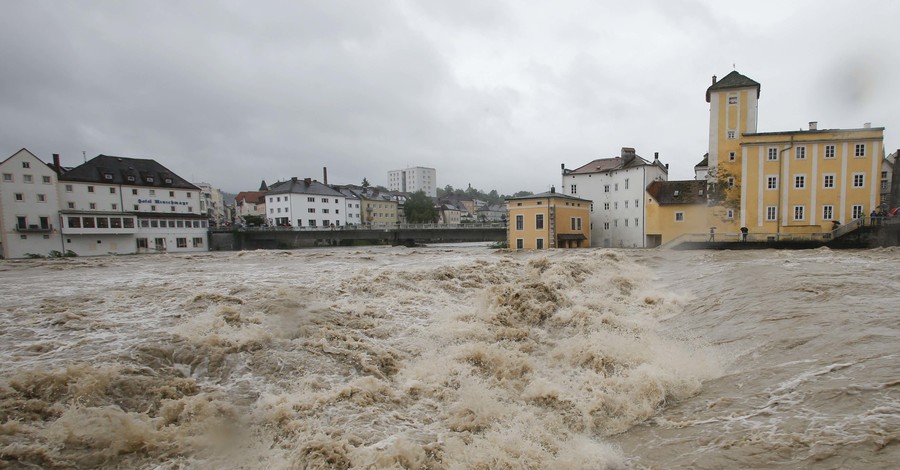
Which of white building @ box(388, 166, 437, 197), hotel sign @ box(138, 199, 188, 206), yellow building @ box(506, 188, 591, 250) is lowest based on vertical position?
yellow building @ box(506, 188, 591, 250)

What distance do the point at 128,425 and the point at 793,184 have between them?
39301 mm

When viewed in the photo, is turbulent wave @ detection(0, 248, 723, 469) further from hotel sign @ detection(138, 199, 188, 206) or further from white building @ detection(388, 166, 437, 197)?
white building @ detection(388, 166, 437, 197)

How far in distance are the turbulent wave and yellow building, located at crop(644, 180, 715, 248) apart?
28.5m

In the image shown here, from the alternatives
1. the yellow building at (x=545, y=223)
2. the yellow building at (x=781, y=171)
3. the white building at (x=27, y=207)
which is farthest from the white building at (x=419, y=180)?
the yellow building at (x=781, y=171)

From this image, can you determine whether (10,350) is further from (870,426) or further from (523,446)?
(870,426)

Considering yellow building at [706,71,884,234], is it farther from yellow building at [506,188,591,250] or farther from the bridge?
the bridge

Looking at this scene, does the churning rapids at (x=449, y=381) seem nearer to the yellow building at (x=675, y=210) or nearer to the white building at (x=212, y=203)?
the yellow building at (x=675, y=210)

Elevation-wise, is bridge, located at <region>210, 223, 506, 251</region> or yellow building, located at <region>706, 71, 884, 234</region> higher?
yellow building, located at <region>706, 71, 884, 234</region>

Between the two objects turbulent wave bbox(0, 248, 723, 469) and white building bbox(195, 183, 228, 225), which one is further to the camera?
white building bbox(195, 183, 228, 225)

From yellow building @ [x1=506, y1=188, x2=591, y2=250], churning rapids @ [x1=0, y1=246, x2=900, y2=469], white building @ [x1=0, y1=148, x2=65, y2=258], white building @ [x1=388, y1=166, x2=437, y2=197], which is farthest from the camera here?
white building @ [x1=388, y1=166, x2=437, y2=197]

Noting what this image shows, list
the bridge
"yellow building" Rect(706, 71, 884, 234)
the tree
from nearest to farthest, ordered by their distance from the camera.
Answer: "yellow building" Rect(706, 71, 884, 234), the bridge, the tree

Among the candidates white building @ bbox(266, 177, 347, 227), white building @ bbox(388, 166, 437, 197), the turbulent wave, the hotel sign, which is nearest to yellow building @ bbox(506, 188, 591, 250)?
the turbulent wave

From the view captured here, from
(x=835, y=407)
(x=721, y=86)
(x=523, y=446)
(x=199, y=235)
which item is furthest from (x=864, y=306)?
(x=199, y=235)

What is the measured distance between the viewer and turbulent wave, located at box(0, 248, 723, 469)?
479 cm
